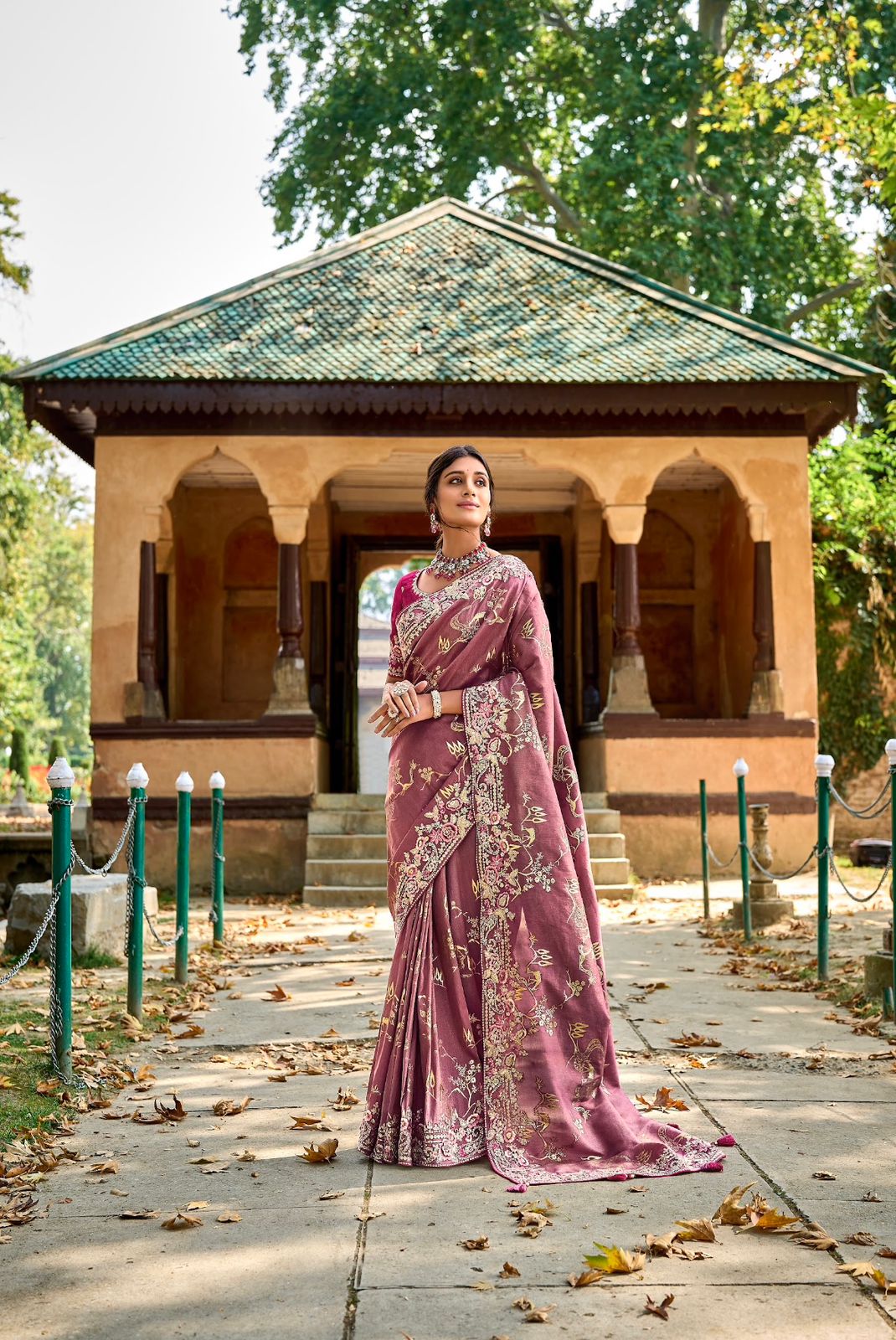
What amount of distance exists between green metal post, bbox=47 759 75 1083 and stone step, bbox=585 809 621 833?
322 inches

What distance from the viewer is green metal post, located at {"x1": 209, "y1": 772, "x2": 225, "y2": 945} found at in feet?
28.7

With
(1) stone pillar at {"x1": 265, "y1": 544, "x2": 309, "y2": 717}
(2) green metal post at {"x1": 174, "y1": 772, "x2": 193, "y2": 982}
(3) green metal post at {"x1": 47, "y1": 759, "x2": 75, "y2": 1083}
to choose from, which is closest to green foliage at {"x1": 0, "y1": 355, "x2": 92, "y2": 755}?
(1) stone pillar at {"x1": 265, "y1": 544, "x2": 309, "y2": 717}

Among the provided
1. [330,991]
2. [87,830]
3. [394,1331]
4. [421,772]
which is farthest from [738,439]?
[394,1331]

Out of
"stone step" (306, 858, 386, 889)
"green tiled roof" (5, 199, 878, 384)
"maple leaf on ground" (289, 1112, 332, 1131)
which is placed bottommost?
"maple leaf on ground" (289, 1112, 332, 1131)

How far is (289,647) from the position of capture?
1365 centimetres

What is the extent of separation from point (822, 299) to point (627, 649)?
12589 millimetres

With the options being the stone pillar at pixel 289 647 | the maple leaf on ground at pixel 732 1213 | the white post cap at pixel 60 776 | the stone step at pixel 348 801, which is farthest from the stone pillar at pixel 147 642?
the maple leaf on ground at pixel 732 1213

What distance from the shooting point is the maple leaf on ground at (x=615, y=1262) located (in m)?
2.97

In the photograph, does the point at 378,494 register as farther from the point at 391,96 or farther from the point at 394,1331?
the point at 394,1331

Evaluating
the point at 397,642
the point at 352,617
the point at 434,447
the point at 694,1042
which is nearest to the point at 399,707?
the point at 397,642

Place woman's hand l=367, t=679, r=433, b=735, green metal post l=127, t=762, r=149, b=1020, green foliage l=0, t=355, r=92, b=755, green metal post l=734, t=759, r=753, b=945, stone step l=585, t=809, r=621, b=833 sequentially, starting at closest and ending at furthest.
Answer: woman's hand l=367, t=679, r=433, b=735, green metal post l=127, t=762, r=149, b=1020, green metal post l=734, t=759, r=753, b=945, stone step l=585, t=809, r=621, b=833, green foliage l=0, t=355, r=92, b=755

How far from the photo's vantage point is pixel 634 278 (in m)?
15.3

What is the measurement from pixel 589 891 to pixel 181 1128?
154cm

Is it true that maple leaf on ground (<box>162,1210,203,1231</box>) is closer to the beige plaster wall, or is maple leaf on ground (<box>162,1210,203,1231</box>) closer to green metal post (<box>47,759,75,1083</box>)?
green metal post (<box>47,759,75,1083</box>)
